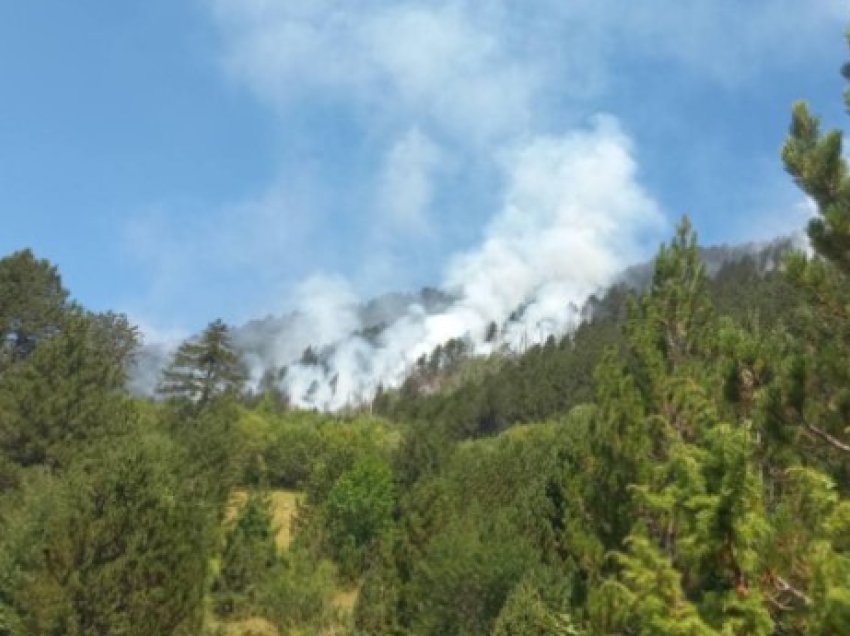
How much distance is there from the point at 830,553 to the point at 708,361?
13481mm

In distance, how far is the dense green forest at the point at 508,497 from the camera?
26.3ft

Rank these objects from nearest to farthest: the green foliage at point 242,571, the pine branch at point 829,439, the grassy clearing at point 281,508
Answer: the pine branch at point 829,439, the green foliage at point 242,571, the grassy clearing at point 281,508

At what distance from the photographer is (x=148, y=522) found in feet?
85.7

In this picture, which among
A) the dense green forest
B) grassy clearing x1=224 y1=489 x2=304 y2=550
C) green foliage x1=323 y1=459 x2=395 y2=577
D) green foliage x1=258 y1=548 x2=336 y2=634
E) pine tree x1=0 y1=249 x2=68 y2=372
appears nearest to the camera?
the dense green forest

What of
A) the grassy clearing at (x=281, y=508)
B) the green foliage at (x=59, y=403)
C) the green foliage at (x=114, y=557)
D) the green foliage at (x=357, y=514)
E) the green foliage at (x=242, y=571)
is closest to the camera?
the green foliage at (x=114, y=557)

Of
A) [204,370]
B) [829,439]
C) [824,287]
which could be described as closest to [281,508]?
[204,370]

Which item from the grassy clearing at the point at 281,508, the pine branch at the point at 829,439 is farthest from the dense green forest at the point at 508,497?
the grassy clearing at the point at 281,508

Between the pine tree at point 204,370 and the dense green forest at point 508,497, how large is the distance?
0.15 m

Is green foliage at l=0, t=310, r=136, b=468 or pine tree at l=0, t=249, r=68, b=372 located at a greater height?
pine tree at l=0, t=249, r=68, b=372

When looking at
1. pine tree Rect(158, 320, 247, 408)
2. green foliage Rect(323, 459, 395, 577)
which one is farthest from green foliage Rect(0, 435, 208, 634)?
pine tree Rect(158, 320, 247, 408)

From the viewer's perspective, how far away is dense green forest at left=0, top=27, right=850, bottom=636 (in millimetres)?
8031

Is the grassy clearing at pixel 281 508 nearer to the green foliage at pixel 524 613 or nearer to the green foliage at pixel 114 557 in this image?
the green foliage at pixel 114 557

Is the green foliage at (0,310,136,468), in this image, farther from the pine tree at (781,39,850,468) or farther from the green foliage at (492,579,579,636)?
the pine tree at (781,39,850,468)

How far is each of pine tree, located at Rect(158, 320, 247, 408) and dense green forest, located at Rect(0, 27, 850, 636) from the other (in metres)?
0.15
